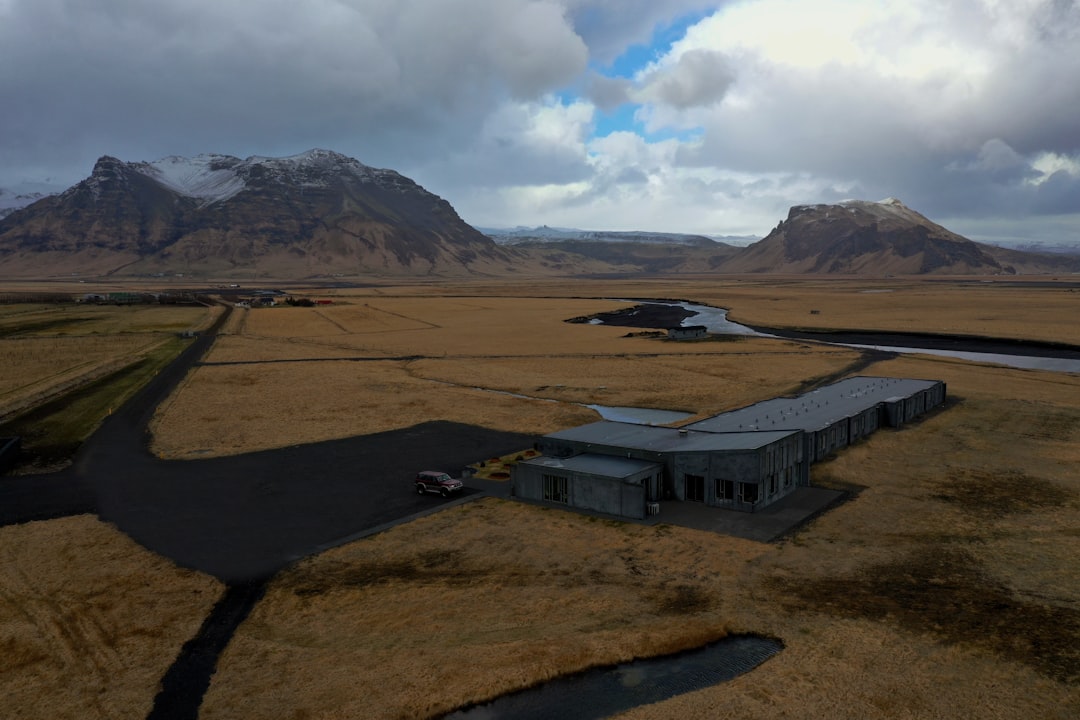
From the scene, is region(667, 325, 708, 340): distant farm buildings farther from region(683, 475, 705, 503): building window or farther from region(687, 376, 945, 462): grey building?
region(683, 475, 705, 503): building window

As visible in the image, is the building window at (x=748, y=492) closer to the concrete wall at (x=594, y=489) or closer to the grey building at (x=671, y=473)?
the grey building at (x=671, y=473)

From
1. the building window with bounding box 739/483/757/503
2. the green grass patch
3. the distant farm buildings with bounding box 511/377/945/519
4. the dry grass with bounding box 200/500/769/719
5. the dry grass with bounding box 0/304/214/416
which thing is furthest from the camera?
the dry grass with bounding box 0/304/214/416

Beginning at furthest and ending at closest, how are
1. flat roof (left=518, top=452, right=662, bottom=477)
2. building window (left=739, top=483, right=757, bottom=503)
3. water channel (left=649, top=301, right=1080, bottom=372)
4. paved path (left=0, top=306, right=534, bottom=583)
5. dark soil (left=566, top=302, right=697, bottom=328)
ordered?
→ dark soil (left=566, top=302, right=697, bottom=328), water channel (left=649, top=301, right=1080, bottom=372), flat roof (left=518, top=452, right=662, bottom=477), building window (left=739, top=483, right=757, bottom=503), paved path (left=0, top=306, right=534, bottom=583)

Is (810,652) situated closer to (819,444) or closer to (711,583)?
(711,583)

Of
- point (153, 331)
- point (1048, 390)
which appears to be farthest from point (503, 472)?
point (153, 331)

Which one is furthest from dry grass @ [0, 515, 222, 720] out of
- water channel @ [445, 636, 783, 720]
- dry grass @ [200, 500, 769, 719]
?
water channel @ [445, 636, 783, 720]

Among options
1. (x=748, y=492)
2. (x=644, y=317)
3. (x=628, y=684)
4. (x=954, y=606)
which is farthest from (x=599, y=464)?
(x=644, y=317)
